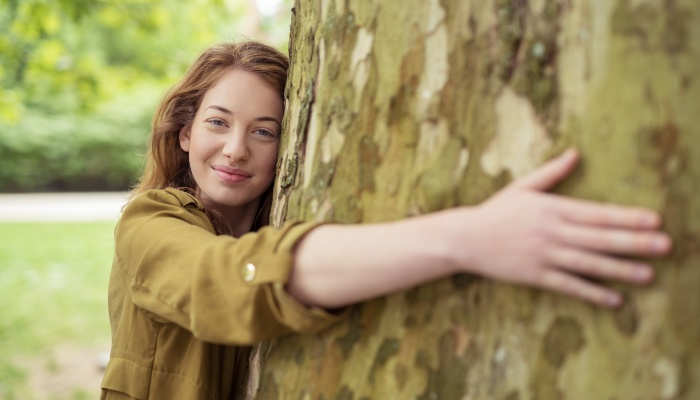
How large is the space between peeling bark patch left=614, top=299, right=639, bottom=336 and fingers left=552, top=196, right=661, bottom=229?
135mm

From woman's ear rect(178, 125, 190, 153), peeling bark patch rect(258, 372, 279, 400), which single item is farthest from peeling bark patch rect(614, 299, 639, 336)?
woman's ear rect(178, 125, 190, 153)

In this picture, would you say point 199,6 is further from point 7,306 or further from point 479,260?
point 479,260

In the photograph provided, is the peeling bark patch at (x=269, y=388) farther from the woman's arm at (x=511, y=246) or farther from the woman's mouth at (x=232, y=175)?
the woman's mouth at (x=232, y=175)

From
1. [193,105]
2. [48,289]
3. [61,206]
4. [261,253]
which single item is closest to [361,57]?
[261,253]

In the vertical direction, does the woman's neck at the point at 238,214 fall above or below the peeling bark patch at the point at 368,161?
below

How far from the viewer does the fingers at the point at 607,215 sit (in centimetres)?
101

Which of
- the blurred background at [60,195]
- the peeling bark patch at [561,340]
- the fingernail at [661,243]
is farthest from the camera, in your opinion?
the blurred background at [60,195]

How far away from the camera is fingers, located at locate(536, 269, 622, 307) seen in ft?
3.42

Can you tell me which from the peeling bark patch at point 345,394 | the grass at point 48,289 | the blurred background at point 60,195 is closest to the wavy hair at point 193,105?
the blurred background at point 60,195

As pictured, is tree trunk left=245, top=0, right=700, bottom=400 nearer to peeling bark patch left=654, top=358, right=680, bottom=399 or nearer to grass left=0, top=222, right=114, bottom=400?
peeling bark patch left=654, top=358, right=680, bottom=399

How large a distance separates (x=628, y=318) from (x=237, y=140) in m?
1.30

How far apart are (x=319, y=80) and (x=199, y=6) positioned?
24.6ft

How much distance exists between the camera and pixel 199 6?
8.39 metres

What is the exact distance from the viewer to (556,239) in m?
1.04
